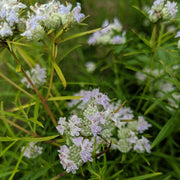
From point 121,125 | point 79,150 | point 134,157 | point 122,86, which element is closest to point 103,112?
point 79,150

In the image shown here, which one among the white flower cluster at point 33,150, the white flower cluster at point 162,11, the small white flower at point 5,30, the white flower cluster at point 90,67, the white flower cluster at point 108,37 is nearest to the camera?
the small white flower at point 5,30

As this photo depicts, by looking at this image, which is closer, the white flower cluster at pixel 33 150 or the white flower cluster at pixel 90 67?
the white flower cluster at pixel 33 150

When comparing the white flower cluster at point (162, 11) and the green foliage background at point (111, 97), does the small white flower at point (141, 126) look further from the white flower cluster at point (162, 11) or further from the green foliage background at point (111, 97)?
the white flower cluster at point (162, 11)

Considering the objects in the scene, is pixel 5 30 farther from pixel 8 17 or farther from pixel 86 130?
pixel 86 130

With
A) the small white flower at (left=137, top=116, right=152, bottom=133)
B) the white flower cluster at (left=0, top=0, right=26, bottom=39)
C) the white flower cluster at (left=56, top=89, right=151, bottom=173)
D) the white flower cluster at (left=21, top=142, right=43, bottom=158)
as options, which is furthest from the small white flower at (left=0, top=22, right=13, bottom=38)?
the small white flower at (left=137, top=116, right=152, bottom=133)

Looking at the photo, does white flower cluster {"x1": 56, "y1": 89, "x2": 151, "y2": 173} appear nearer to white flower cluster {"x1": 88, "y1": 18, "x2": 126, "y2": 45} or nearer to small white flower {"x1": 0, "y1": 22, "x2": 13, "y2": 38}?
small white flower {"x1": 0, "y1": 22, "x2": 13, "y2": 38}

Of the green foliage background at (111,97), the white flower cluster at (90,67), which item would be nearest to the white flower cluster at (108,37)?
the green foliage background at (111,97)

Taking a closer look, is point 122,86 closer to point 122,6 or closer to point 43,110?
point 43,110
